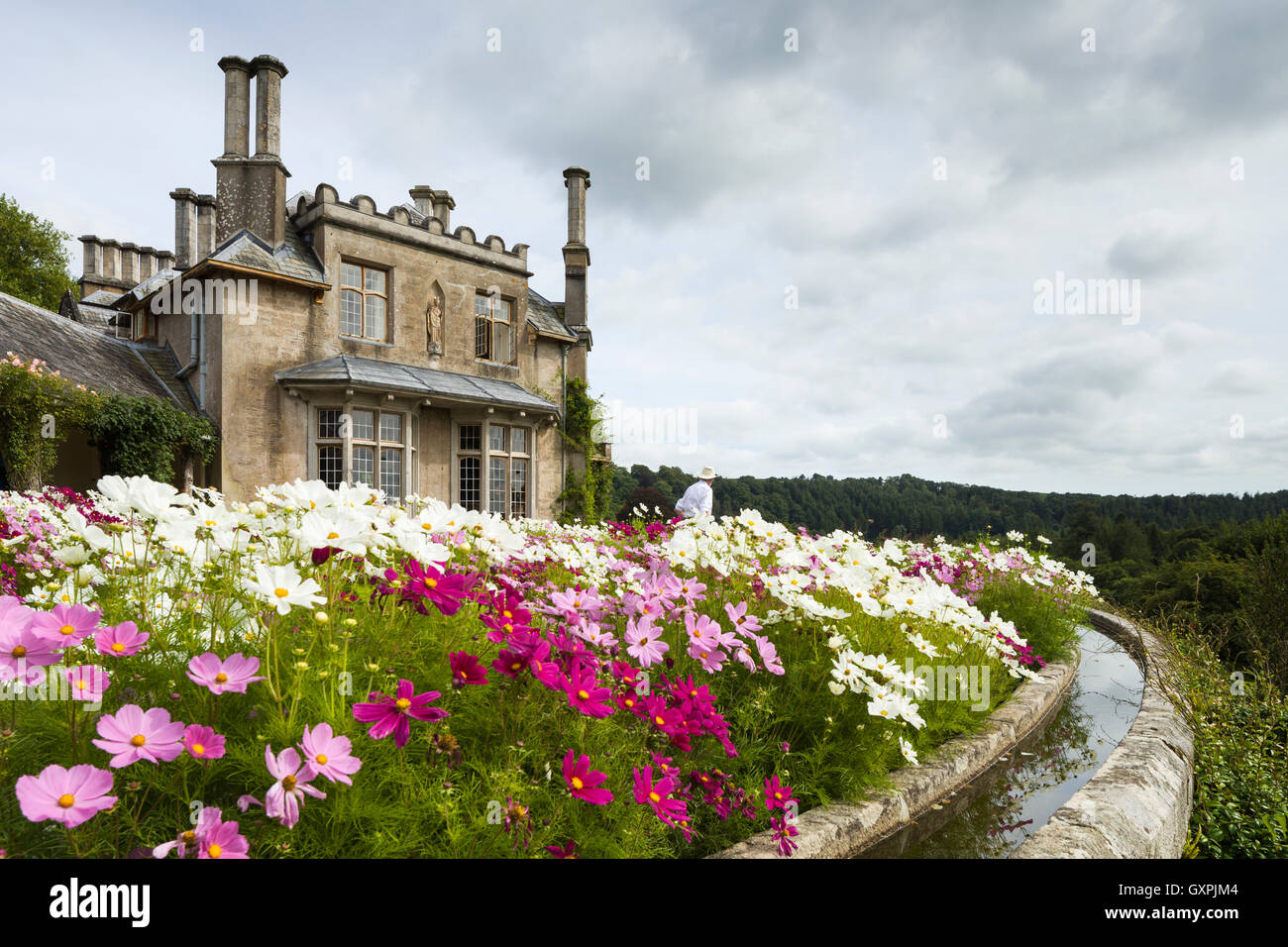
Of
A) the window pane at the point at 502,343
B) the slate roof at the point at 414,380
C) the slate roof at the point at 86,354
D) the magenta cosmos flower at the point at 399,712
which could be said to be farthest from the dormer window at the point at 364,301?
the magenta cosmos flower at the point at 399,712

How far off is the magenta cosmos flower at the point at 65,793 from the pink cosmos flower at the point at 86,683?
17 centimetres

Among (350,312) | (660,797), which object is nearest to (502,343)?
(350,312)

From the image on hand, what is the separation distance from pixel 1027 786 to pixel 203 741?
A: 12.2 feet

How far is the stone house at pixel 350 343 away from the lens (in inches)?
Result: 507

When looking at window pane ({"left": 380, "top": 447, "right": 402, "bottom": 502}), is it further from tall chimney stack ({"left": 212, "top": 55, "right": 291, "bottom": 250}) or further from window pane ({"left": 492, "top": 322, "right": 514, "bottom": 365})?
tall chimney stack ({"left": 212, "top": 55, "right": 291, "bottom": 250})

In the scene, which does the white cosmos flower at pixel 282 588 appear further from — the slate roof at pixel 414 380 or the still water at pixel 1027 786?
the slate roof at pixel 414 380

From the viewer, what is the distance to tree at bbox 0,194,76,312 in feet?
81.8

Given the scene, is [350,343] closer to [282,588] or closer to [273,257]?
[273,257]

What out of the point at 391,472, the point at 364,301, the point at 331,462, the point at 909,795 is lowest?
the point at 909,795

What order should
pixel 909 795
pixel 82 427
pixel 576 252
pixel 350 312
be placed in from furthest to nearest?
pixel 576 252 < pixel 350 312 < pixel 82 427 < pixel 909 795

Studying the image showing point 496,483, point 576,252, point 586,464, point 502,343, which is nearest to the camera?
point 496,483

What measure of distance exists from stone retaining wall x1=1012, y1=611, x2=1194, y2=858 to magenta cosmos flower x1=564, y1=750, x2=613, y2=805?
5.07 feet

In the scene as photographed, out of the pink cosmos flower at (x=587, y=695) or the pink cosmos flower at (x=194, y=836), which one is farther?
the pink cosmos flower at (x=587, y=695)

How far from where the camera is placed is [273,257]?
524 inches
